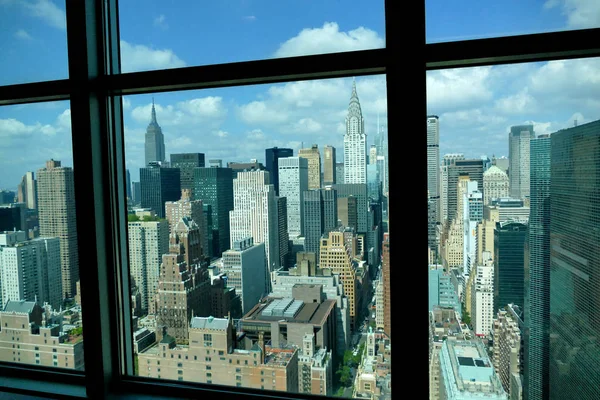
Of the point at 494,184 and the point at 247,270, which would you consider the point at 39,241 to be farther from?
the point at 494,184

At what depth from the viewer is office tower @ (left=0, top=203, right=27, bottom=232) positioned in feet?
6.28

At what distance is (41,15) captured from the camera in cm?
180

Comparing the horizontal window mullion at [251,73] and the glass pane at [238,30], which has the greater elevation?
the glass pane at [238,30]

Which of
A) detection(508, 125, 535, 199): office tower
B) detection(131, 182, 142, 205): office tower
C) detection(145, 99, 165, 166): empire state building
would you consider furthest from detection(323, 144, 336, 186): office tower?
detection(131, 182, 142, 205): office tower

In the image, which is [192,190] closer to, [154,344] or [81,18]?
[154,344]

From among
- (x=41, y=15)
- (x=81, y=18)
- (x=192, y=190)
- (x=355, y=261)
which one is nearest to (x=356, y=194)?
(x=355, y=261)

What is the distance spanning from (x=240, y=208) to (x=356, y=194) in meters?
0.48

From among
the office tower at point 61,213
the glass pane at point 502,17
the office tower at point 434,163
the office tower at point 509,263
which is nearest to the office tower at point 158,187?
the office tower at point 61,213

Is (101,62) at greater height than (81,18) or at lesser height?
lesser

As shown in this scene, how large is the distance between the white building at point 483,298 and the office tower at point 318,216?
21.1 inches

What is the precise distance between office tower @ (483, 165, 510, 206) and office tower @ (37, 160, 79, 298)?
1.74 m

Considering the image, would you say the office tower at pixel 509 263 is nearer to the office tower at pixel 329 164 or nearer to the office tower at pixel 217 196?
the office tower at pixel 329 164

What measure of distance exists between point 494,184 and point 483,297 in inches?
15.2

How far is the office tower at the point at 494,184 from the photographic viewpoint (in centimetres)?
131
